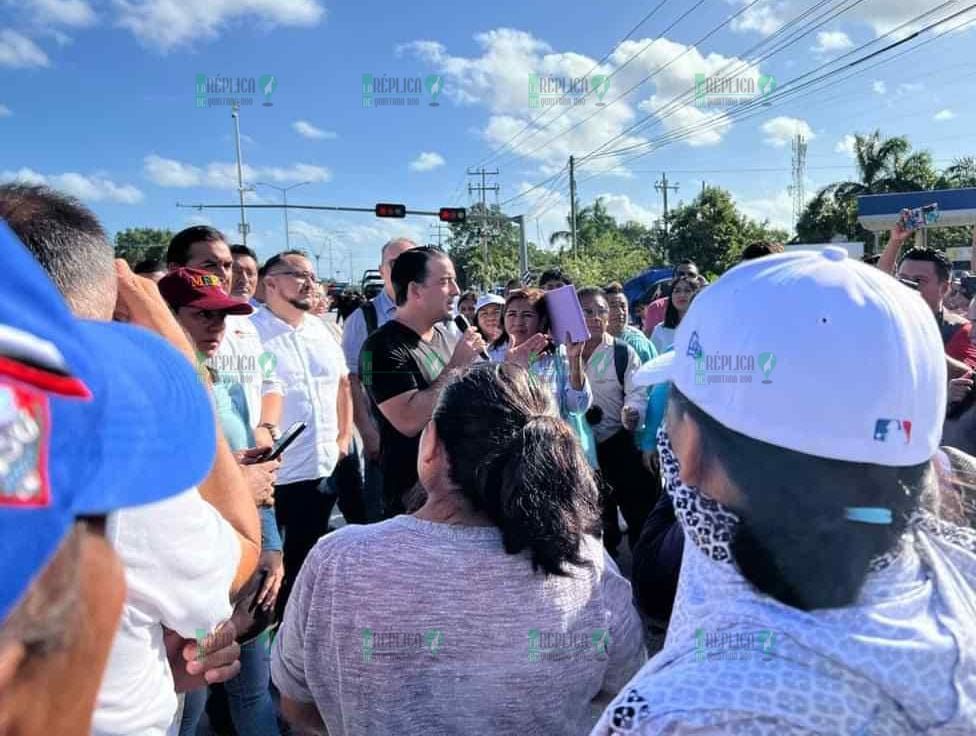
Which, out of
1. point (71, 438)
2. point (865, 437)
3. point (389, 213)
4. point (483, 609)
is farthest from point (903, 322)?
point (389, 213)

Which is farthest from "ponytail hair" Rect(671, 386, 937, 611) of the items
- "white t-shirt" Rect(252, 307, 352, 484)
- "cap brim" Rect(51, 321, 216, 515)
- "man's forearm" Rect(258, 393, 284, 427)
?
"white t-shirt" Rect(252, 307, 352, 484)

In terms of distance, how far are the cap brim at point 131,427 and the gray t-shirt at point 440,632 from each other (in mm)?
718

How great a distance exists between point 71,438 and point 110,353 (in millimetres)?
168

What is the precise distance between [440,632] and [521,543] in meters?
0.25

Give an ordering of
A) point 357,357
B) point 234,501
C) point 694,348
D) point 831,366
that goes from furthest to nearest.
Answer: point 357,357 < point 234,501 < point 694,348 < point 831,366

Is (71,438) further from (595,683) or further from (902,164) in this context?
(902,164)

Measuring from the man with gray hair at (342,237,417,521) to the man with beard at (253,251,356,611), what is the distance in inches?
13.6

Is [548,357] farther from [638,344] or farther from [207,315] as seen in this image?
[207,315]

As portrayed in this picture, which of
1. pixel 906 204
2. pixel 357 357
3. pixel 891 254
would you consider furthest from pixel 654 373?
pixel 906 204

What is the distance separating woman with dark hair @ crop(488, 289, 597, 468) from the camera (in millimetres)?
3379

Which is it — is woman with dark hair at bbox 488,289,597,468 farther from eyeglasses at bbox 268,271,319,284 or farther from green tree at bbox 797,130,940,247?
green tree at bbox 797,130,940,247

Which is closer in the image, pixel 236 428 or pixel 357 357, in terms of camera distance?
pixel 236 428

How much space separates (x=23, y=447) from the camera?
44 cm

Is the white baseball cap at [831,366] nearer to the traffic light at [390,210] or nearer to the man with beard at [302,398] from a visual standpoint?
the man with beard at [302,398]
